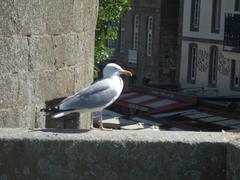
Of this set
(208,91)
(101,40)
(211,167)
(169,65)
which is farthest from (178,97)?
(211,167)

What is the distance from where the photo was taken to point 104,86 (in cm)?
624

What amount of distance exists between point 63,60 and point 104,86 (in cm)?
205

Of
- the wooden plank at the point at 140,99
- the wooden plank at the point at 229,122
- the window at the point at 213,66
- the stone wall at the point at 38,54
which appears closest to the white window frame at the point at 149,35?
the window at the point at 213,66

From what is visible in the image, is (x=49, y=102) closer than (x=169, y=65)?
Yes

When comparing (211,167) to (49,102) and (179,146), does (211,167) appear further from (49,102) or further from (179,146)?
(49,102)

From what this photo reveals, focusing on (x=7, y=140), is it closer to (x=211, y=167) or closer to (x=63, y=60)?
(x=211, y=167)

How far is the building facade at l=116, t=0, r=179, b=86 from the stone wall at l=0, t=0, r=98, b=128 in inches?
1513

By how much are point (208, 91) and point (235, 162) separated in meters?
39.8

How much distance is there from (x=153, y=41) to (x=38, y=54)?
135 ft

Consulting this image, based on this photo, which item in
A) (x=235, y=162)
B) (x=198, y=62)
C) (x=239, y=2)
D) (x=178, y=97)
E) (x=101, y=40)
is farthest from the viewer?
(x=198, y=62)

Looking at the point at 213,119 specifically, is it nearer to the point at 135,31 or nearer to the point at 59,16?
the point at 135,31

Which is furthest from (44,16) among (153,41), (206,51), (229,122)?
(153,41)

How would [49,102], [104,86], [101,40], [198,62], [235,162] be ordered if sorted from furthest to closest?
[198,62] → [101,40] → [49,102] → [104,86] → [235,162]

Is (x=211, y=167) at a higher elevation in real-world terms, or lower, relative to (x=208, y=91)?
higher
